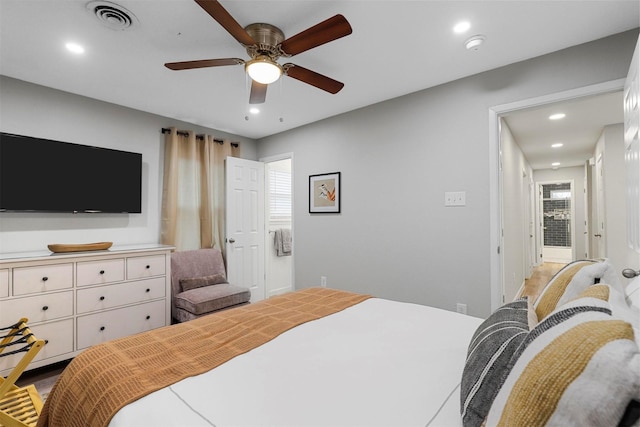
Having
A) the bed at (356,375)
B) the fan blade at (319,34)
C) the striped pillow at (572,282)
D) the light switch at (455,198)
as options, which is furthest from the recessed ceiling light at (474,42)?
the bed at (356,375)

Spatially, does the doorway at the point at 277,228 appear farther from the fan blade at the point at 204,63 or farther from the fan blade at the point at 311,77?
the fan blade at the point at 204,63

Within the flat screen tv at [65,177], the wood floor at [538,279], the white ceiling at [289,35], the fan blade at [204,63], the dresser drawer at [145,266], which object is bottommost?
the wood floor at [538,279]

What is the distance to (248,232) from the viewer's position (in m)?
4.36

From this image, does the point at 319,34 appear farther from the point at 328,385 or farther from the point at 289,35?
the point at 328,385

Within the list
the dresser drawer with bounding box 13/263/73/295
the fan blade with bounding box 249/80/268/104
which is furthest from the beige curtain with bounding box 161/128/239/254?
the fan blade with bounding box 249/80/268/104

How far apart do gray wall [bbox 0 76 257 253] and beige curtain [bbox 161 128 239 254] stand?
127 mm

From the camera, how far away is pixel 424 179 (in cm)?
304

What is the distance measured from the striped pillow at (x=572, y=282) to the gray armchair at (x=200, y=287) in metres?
2.86

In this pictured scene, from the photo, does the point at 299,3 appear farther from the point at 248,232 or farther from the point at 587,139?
the point at 587,139

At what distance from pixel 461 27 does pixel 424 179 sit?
4.48 feet

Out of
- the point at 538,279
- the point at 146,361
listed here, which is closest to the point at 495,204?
the point at 146,361

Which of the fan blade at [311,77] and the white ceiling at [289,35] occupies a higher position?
the white ceiling at [289,35]

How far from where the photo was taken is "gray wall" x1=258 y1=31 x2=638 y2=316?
2441mm

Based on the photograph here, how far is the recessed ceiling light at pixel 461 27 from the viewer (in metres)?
1.98
